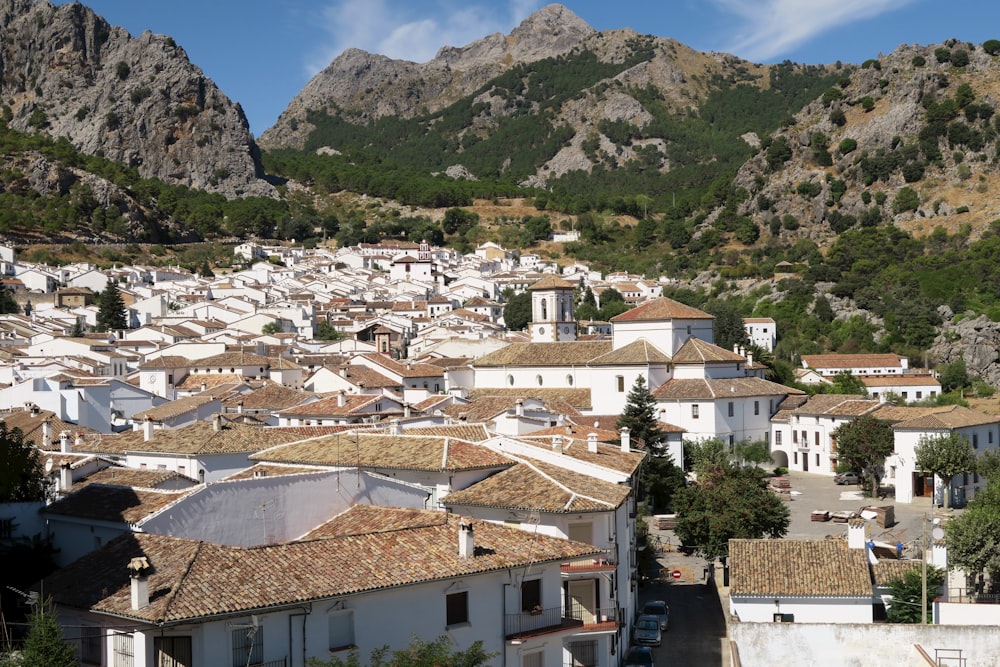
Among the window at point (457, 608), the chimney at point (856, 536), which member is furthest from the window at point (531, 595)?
the chimney at point (856, 536)

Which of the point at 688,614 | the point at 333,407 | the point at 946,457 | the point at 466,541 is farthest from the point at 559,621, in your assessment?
the point at 946,457

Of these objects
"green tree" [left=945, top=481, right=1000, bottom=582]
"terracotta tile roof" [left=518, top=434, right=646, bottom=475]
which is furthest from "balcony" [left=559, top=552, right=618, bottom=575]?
"green tree" [left=945, top=481, right=1000, bottom=582]

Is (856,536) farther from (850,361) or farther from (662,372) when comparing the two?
(850,361)

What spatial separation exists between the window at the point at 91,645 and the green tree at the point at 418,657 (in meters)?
2.81

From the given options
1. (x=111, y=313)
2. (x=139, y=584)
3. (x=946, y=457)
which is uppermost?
(x=111, y=313)

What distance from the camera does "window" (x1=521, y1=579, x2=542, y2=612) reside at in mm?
19016

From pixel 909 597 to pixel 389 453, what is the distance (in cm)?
1153

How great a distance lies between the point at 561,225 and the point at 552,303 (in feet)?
272

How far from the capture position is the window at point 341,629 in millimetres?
16219

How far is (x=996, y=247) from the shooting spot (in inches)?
3625

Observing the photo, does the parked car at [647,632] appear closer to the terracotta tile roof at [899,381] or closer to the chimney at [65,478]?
the chimney at [65,478]

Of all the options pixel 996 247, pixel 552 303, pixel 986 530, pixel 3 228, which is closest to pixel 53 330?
pixel 552 303

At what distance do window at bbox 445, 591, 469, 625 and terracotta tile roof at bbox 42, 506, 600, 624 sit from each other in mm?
533

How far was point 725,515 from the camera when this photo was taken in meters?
31.1
